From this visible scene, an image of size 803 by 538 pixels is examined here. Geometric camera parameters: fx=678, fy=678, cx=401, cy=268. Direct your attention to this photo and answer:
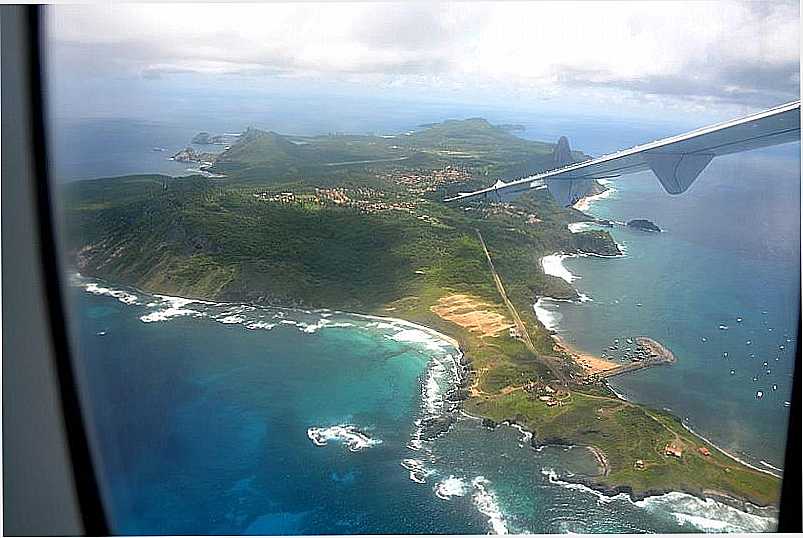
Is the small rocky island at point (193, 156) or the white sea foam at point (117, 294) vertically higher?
the small rocky island at point (193, 156)

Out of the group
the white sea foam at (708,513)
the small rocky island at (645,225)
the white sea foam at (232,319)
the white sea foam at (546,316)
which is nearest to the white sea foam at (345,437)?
the white sea foam at (232,319)

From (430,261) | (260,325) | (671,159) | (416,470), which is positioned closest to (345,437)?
Result: (416,470)

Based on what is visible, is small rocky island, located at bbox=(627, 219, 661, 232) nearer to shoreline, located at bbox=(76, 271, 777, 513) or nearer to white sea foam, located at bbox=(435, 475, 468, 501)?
shoreline, located at bbox=(76, 271, 777, 513)

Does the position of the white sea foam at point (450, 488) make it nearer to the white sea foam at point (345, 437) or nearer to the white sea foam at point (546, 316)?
the white sea foam at point (345, 437)

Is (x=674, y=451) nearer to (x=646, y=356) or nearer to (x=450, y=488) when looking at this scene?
(x=646, y=356)

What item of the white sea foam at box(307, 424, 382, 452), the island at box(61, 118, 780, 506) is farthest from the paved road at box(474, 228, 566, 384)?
the white sea foam at box(307, 424, 382, 452)

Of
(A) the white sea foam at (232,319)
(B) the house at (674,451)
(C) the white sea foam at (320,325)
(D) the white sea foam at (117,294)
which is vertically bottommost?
(B) the house at (674,451)

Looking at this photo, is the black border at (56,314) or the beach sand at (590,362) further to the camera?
the beach sand at (590,362)
